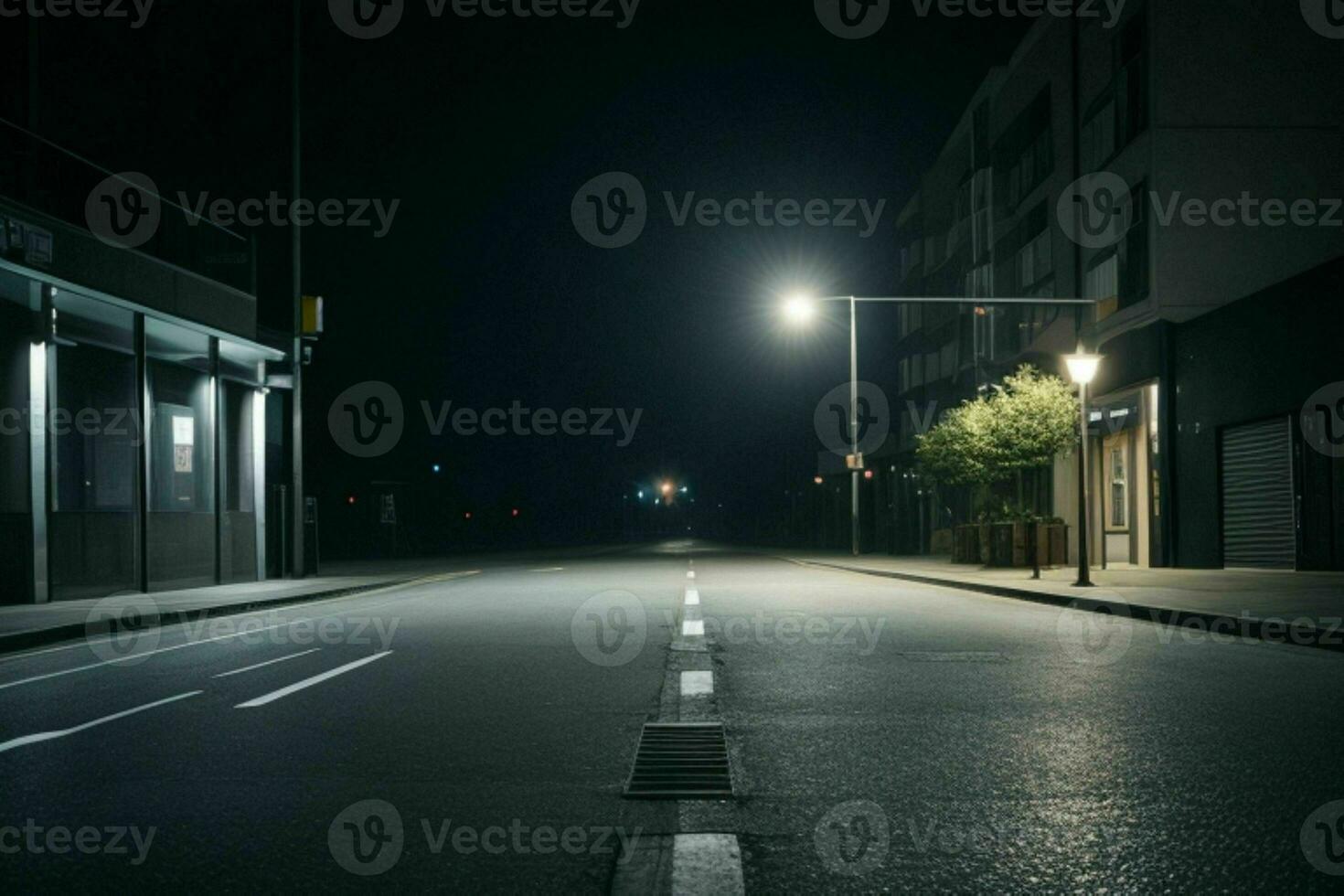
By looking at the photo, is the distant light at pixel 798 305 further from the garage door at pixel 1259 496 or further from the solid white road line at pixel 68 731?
the solid white road line at pixel 68 731

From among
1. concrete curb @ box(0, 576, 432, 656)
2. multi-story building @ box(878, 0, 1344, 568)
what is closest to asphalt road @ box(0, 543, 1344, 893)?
concrete curb @ box(0, 576, 432, 656)

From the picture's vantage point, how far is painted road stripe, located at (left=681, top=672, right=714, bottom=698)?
329 inches

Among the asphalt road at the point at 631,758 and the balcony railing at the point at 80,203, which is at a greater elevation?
the balcony railing at the point at 80,203

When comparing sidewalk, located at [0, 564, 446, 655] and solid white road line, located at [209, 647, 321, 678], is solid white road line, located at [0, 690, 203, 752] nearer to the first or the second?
solid white road line, located at [209, 647, 321, 678]

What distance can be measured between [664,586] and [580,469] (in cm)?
12300

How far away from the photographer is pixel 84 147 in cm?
2317

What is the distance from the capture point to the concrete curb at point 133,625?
12695 millimetres

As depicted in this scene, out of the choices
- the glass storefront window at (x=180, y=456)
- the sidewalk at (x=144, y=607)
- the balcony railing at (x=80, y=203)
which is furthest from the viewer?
the glass storefront window at (x=180, y=456)

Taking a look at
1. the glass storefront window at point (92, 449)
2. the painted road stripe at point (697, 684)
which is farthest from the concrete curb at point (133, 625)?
the painted road stripe at point (697, 684)

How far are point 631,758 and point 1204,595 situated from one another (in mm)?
13303

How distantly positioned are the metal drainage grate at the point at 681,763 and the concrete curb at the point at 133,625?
8930mm

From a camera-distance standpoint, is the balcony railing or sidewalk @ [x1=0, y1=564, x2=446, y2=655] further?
the balcony railing

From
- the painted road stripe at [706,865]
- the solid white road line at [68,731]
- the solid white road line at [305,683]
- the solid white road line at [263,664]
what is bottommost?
the solid white road line at [263,664]

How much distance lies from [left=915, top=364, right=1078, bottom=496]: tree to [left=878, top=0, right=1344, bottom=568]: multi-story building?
2.09 meters
